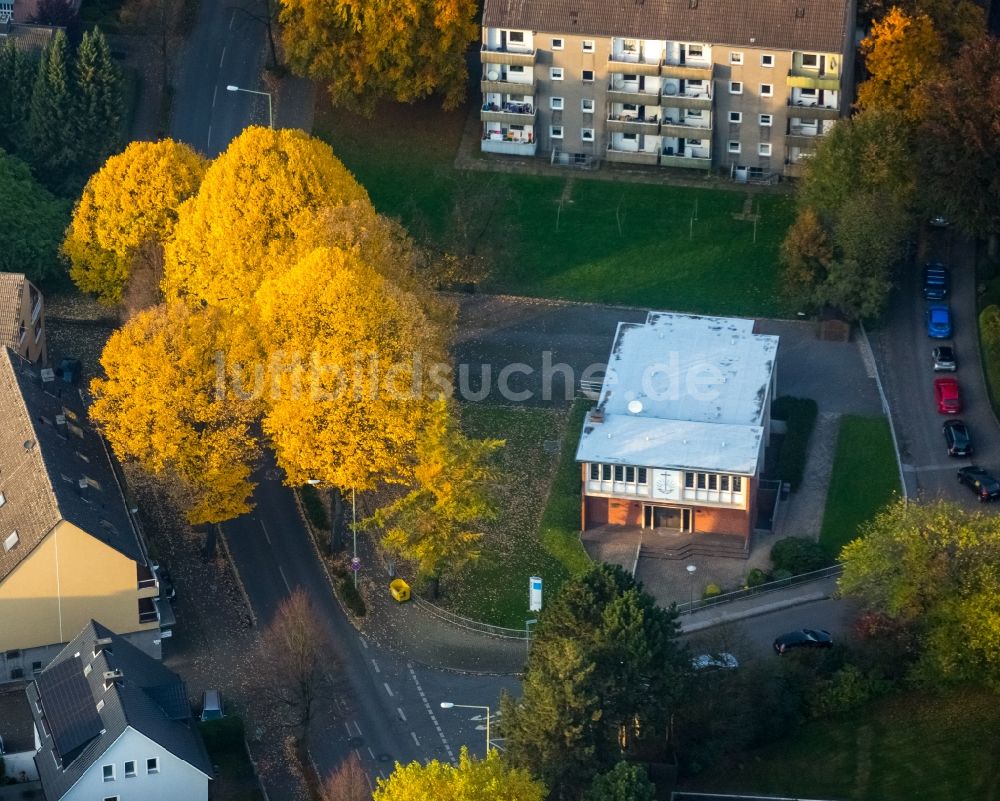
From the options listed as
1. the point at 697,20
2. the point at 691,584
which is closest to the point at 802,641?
the point at 691,584

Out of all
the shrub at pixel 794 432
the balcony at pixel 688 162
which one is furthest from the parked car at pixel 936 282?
the balcony at pixel 688 162

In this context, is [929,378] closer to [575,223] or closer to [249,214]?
[575,223]

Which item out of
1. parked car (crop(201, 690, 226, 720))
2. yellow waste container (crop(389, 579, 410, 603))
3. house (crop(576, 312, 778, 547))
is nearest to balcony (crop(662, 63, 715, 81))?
house (crop(576, 312, 778, 547))

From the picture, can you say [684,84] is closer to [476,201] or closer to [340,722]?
[476,201]

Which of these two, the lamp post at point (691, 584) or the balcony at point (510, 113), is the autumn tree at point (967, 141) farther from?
the lamp post at point (691, 584)

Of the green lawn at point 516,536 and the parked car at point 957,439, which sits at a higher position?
the parked car at point 957,439

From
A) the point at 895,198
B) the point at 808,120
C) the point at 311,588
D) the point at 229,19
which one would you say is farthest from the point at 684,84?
the point at 311,588
